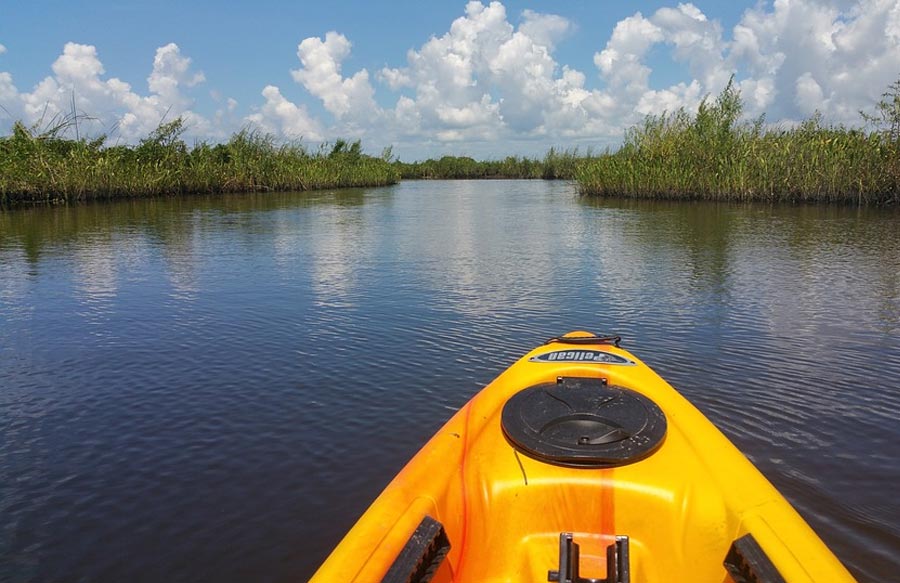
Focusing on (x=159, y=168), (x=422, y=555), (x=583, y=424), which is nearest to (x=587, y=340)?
(x=583, y=424)

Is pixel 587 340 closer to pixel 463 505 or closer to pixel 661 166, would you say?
pixel 463 505

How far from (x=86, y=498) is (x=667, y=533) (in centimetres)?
337

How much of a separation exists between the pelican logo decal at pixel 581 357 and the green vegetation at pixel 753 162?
2150cm

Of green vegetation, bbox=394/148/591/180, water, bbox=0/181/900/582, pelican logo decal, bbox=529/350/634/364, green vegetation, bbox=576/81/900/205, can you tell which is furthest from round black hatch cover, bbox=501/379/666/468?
green vegetation, bbox=394/148/591/180

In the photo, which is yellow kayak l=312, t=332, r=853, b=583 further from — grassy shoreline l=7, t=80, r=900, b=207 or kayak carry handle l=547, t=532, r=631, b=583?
grassy shoreline l=7, t=80, r=900, b=207

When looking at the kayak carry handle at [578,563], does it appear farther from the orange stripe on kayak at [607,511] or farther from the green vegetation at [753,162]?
the green vegetation at [753,162]

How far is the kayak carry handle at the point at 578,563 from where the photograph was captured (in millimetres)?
2328

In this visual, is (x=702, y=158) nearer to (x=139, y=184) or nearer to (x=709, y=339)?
(x=709, y=339)

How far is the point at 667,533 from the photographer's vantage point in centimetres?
250

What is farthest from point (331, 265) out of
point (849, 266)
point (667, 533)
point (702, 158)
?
point (702, 158)

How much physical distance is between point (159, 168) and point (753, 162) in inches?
1010

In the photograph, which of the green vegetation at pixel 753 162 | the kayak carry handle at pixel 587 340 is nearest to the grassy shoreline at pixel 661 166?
the green vegetation at pixel 753 162

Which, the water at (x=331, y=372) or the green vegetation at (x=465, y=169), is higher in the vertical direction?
the green vegetation at (x=465, y=169)

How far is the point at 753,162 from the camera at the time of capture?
23.1m
